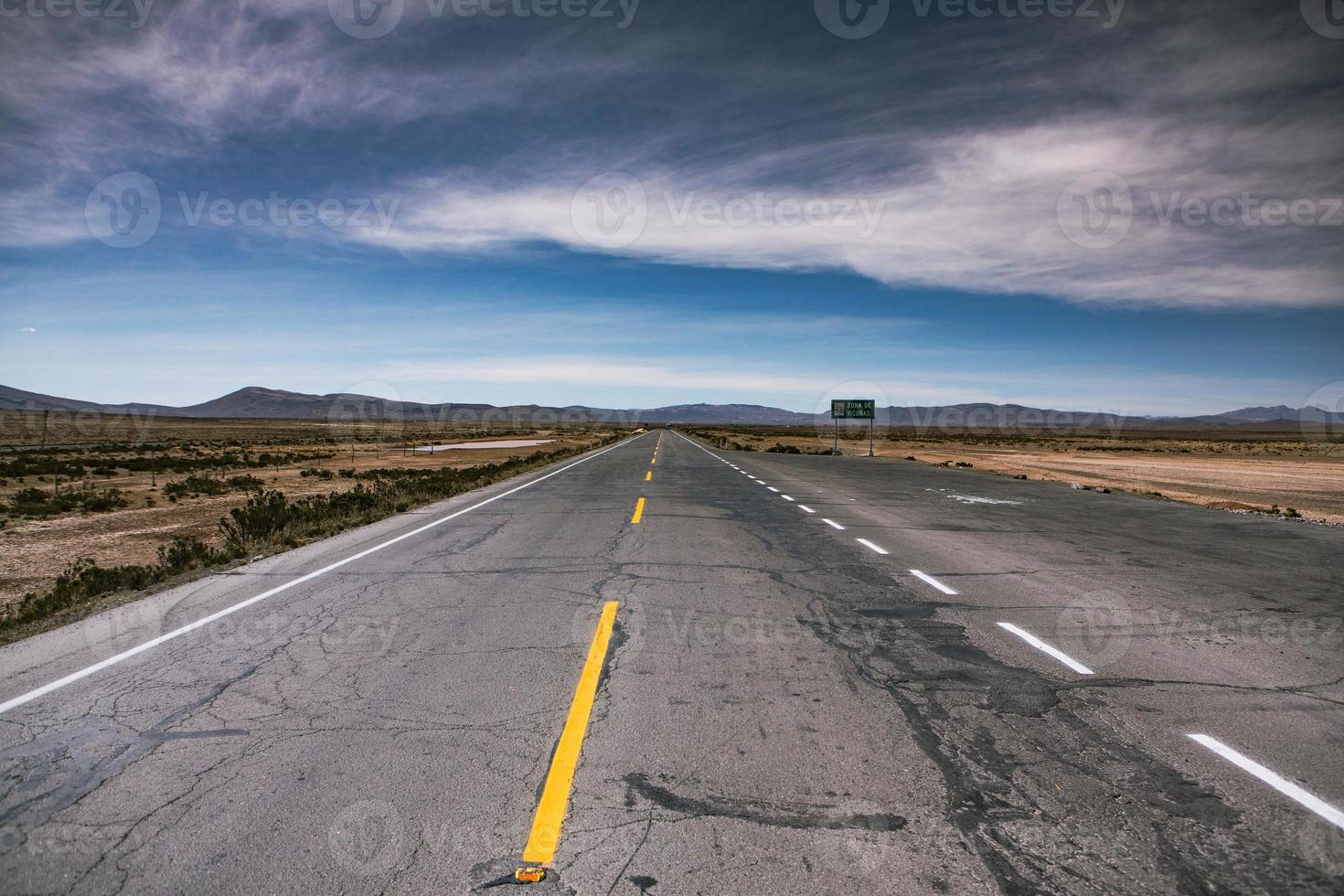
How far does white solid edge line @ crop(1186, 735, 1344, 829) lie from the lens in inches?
129

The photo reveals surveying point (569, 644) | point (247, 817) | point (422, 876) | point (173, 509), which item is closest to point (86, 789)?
point (247, 817)

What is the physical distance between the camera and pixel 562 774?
3670mm

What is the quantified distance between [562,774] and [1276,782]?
3580mm

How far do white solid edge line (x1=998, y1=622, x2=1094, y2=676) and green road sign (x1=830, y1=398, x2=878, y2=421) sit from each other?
50584mm

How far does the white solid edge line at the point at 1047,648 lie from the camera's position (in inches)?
206

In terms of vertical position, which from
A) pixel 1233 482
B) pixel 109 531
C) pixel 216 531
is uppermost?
pixel 1233 482

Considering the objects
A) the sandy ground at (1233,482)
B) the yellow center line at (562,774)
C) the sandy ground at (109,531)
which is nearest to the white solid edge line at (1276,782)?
the yellow center line at (562,774)

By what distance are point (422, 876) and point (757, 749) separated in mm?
1833

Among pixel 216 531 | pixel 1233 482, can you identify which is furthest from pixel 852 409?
pixel 216 531

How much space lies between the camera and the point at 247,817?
131 inches

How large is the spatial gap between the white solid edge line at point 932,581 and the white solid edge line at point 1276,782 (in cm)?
367

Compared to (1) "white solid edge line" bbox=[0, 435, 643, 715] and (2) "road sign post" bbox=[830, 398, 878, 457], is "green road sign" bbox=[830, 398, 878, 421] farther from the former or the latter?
(1) "white solid edge line" bbox=[0, 435, 643, 715]

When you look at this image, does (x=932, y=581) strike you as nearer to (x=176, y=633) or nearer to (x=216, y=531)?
(x=176, y=633)

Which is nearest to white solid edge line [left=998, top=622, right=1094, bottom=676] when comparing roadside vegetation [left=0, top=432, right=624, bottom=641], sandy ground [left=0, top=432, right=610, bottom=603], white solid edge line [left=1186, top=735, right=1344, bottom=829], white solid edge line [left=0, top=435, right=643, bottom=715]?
white solid edge line [left=1186, top=735, right=1344, bottom=829]
